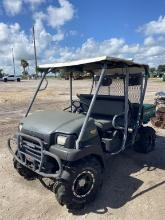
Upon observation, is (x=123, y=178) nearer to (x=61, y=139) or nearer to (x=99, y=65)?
(x=61, y=139)

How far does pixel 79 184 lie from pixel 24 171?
1236mm

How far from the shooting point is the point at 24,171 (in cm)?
450

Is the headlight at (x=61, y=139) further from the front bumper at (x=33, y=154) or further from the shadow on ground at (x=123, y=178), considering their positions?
the shadow on ground at (x=123, y=178)

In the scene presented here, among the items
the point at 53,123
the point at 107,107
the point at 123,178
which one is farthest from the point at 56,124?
the point at 123,178

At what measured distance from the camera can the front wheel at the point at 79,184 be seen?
3.51 m

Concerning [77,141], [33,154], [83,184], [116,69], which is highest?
[116,69]

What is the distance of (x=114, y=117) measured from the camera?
469 centimetres

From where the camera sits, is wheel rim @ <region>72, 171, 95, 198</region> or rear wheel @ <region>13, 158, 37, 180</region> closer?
wheel rim @ <region>72, 171, 95, 198</region>

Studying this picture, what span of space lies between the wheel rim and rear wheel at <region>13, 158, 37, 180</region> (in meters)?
1.17

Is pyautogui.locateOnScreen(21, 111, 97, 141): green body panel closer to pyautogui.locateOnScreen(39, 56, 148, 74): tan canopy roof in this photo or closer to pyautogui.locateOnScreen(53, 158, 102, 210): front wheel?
pyautogui.locateOnScreen(53, 158, 102, 210): front wheel

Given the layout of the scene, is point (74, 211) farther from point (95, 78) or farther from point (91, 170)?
point (95, 78)

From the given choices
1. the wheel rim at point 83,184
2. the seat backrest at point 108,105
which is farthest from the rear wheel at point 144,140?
the wheel rim at point 83,184

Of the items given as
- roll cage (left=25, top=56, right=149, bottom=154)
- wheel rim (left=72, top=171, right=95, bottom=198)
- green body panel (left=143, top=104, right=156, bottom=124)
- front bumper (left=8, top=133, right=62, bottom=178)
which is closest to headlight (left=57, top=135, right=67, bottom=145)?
front bumper (left=8, top=133, right=62, bottom=178)

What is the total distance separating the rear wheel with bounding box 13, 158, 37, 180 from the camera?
4.44 m
